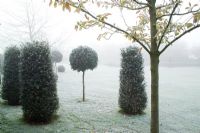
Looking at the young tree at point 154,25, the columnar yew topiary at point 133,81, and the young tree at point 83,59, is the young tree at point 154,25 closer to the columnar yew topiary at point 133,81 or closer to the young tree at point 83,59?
the columnar yew topiary at point 133,81

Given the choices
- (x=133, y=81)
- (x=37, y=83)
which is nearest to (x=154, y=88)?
(x=37, y=83)

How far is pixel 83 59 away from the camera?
13945mm

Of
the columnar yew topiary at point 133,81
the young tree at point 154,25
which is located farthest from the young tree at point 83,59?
the young tree at point 154,25

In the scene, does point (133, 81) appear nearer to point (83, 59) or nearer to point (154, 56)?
point (83, 59)

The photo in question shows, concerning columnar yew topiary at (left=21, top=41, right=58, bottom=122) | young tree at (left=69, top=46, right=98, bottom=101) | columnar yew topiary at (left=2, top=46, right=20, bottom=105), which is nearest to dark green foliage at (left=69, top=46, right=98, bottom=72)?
young tree at (left=69, top=46, right=98, bottom=101)

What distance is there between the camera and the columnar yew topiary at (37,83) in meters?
8.55

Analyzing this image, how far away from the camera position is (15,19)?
37.2 metres

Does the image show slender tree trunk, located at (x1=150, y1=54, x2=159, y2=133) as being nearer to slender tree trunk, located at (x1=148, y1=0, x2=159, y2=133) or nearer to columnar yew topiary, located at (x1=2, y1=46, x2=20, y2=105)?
slender tree trunk, located at (x1=148, y1=0, x2=159, y2=133)

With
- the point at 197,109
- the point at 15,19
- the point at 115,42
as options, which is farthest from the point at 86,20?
the point at 115,42

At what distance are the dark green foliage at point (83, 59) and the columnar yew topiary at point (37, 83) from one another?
16.9 ft

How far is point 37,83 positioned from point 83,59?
557cm

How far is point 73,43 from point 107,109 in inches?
2770

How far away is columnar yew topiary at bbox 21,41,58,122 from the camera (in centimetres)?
855

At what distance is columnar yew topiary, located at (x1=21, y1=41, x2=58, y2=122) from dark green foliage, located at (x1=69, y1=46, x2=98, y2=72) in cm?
515
